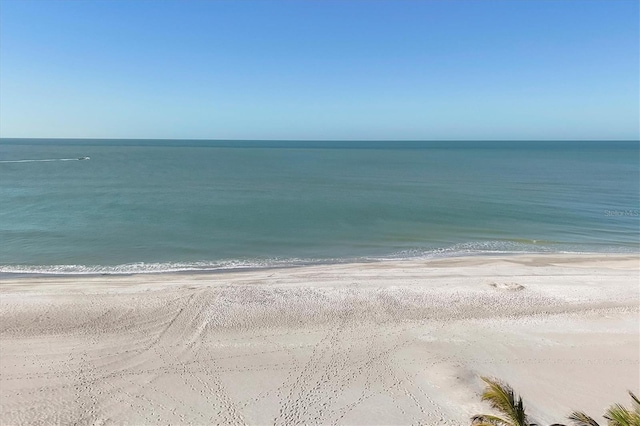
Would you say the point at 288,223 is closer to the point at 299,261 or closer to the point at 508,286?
the point at 299,261

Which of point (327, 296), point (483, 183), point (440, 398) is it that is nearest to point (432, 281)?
point (327, 296)

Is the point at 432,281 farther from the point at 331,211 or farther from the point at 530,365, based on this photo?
the point at 331,211

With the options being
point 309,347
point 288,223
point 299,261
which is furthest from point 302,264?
point 309,347

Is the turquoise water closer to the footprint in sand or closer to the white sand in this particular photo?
the white sand

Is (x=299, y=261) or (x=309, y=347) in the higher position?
(x=299, y=261)

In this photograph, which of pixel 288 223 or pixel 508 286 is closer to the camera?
pixel 508 286

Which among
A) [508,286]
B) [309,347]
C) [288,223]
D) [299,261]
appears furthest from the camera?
[288,223]

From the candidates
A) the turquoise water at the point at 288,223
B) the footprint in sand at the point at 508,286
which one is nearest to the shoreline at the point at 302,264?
the turquoise water at the point at 288,223
